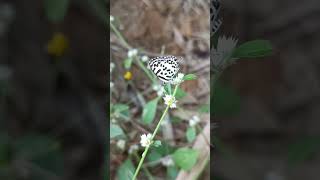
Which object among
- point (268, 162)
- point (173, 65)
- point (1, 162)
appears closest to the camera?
point (173, 65)

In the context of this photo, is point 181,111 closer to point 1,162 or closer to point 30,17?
point 1,162

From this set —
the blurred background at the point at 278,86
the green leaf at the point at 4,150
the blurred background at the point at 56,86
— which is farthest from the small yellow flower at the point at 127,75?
the blurred background at the point at 278,86

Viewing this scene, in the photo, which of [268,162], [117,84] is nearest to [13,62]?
[268,162]

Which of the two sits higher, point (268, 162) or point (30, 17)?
point (30, 17)

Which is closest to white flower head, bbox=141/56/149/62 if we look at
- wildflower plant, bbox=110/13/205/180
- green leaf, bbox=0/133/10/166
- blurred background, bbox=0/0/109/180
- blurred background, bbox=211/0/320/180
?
wildflower plant, bbox=110/13/205/180

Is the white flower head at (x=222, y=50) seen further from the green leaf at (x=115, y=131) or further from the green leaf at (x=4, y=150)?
the green leaf at (x=4, y=150)

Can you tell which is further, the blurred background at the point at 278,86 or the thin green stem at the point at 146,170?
the blurred background at the point at 278,86

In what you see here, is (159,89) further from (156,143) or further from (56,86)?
(56,86)

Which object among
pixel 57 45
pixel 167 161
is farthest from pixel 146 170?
pixel 57 45
